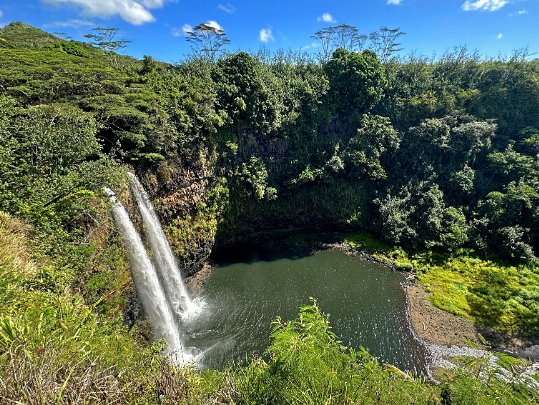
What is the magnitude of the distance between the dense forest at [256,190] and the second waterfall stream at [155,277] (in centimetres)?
71

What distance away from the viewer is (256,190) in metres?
23.5

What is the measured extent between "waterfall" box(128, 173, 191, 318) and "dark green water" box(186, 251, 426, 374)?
1.51 metres

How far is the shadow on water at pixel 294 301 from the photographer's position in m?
15.1

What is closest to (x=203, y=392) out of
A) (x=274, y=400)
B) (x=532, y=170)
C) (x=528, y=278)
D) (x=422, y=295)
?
(x=274, y=400)

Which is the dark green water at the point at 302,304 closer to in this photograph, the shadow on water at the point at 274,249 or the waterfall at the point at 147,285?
the shadow on water at the point at 274,249

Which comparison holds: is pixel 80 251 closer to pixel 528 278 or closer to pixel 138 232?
pixel 138 232

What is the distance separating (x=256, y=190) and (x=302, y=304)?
9.37 metres

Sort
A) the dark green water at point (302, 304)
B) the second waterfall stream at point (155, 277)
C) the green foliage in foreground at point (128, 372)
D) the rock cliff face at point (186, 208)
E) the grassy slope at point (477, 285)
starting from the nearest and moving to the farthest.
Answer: the green foliage in foreground at point (128, 372), the second waterfall stream at point (155, 277), the dark green water at point (302, 304), the grassy slope at point (477, 285), the rock cliff face at point (186, 208)

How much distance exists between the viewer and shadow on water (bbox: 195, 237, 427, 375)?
15.1 meters

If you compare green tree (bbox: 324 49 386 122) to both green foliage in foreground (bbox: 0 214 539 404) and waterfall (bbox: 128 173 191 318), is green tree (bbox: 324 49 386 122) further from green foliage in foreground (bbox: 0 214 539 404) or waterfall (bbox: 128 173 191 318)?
green foliage in foreground (bbox: 0 214 539 404)

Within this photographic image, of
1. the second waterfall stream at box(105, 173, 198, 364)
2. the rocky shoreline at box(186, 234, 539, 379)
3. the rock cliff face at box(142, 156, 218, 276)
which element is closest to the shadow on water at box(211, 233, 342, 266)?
the rock cliff face at box(142, 156, 218, 276)

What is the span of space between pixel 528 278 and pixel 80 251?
87.3 feet

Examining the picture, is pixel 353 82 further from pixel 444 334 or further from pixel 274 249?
pixel 444 334

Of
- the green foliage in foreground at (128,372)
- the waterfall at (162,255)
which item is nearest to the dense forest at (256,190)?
the green foliage in foreground at (128,372)
